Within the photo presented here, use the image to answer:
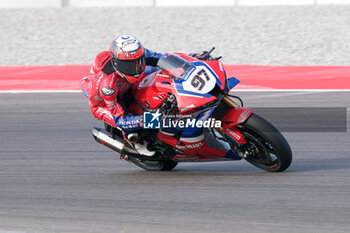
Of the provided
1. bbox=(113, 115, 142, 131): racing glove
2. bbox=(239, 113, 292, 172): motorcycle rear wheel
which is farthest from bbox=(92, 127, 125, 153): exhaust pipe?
bbox=(239, 113, 292, 172): motorcycle rear wheel

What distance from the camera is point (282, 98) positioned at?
10.7 metres

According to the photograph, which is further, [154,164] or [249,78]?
[249,78]

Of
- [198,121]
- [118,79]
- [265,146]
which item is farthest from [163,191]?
[118,79]

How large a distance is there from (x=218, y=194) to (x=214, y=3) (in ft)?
48.6

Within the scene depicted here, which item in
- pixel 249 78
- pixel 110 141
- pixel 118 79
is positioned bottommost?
pixel 249 78

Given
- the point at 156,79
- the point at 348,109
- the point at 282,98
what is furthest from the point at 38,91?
the point at 156,79

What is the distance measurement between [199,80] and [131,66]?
0.67 m

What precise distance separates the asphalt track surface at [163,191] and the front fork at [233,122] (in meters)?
0.38

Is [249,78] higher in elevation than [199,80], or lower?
lower

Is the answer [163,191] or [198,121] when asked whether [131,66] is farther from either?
[163,191]

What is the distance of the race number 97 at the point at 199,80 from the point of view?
5.86 metres

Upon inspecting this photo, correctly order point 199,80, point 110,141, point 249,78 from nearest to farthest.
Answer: point 199,80, point 110,141, point 249,78

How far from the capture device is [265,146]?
6.05 meters

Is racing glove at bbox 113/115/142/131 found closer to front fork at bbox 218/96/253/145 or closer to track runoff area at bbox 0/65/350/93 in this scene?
front fork at bbox 218/96/253/145
